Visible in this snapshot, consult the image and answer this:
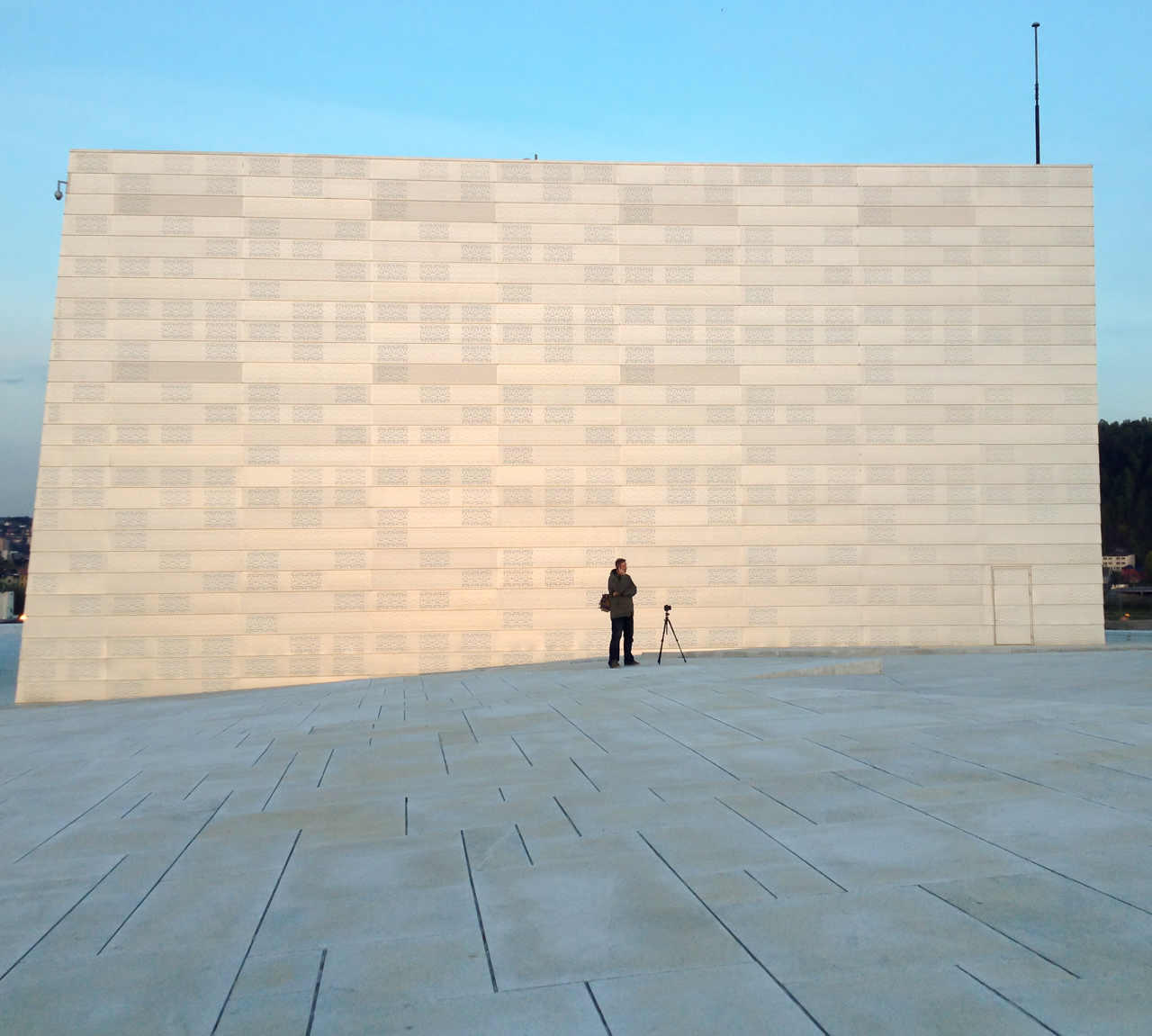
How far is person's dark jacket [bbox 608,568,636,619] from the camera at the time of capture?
1661cm

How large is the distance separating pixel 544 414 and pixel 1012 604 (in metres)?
13.4

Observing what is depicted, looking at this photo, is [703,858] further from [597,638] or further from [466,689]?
[597,638]

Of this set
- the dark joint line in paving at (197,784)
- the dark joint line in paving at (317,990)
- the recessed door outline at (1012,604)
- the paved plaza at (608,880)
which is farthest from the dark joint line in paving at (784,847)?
the recessed door outline at (1012,604)

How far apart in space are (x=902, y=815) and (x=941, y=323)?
22.4m

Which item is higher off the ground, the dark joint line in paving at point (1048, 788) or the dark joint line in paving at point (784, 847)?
the dark joint line in paving at point (1048, 788)

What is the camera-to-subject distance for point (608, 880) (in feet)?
15.8

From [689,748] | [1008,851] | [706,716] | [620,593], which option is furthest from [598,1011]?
[620,593]

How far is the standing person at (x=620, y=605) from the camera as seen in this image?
54.5 ft

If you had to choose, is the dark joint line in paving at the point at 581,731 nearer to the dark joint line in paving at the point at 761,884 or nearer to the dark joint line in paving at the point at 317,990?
the dark joint line in paving at the point at 761,884

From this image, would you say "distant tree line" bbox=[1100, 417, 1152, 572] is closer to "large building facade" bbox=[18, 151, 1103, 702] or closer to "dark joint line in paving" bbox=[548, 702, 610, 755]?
"large building facade" bbox=[18, 151, 1103, 702]

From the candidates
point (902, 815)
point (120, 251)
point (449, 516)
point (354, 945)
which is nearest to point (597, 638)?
point (449, 516)

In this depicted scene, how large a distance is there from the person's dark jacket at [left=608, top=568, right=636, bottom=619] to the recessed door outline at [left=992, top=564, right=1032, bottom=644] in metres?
13.1

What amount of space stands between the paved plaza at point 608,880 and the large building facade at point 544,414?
15202 millimetres

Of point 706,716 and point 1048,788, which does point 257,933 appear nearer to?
point 1048,788
